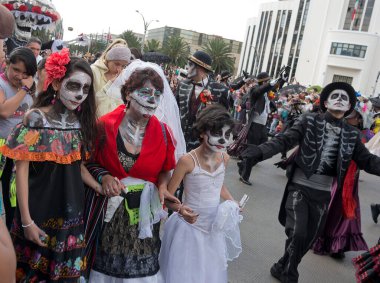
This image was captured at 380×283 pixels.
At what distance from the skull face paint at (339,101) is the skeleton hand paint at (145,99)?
2001mm

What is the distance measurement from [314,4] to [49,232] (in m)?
65.7

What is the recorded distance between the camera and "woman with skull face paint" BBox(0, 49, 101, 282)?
2107 mm

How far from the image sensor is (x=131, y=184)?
2441 millimetres

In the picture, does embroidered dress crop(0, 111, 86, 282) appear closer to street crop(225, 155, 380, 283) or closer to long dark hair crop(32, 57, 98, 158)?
long dark hair crop(32, 57, 98, 158)

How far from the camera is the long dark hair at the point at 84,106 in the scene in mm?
2307

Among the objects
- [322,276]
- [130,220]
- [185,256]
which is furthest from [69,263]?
[322,276]

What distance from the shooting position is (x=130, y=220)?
95.8 inches

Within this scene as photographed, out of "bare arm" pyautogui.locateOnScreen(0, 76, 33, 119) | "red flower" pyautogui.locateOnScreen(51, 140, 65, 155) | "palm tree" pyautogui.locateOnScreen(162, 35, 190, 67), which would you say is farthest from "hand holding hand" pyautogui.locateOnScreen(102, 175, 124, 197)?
"palm tree" pyautogui.locateOnScreen(162, 35, 190, 67)

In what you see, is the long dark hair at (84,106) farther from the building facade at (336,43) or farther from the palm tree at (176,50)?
the palm tree at (176,50)

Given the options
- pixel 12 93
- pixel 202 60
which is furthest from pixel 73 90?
pixel 202 60

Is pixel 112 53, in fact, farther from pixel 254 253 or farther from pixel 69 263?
pixel 254 253

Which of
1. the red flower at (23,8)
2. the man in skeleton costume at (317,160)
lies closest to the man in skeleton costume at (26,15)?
the red flower at (23,8)

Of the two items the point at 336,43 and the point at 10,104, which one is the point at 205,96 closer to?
the point at 10,104

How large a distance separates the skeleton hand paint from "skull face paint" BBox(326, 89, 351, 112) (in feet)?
6.56
